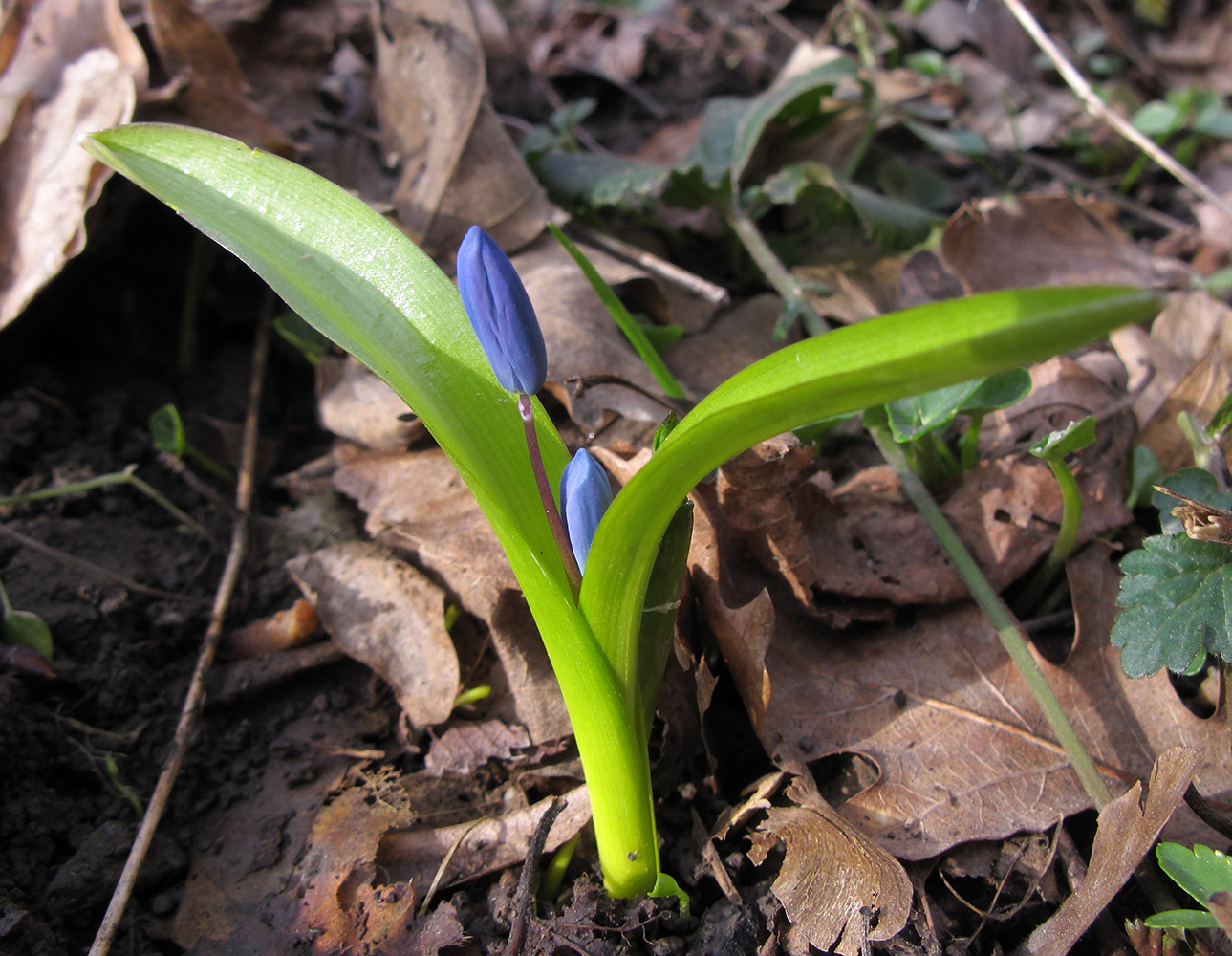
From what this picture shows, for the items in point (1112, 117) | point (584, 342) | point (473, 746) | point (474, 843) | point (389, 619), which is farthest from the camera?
point (1112, 117)

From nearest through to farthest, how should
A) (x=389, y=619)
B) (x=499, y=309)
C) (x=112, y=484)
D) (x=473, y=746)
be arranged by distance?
(x=499, y=309)
(x=473, y=746)
(x=389, y=619)
(x=112, y=484)

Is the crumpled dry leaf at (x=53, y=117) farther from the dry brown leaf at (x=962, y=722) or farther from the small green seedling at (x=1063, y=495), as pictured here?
the small green seedling at (x=1063, y=495)

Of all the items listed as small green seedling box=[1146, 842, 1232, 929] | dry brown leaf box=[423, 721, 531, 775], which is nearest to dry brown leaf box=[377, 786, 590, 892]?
dry brown leaf box=[423, 721, 531, 775]

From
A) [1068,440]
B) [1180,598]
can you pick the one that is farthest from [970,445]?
[1180,598]

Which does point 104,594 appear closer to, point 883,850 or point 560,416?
point 560,416

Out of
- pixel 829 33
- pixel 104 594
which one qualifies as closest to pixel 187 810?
pixel 104 594

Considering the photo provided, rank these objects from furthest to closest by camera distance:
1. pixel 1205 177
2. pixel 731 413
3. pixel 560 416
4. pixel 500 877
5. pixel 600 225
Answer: pixel 1205 177 → pixel 600 225 → pixel 560 416 → pixel 500 877 → pixel 731 413

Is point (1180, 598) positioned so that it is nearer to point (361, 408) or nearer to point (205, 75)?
point (361, 408)
